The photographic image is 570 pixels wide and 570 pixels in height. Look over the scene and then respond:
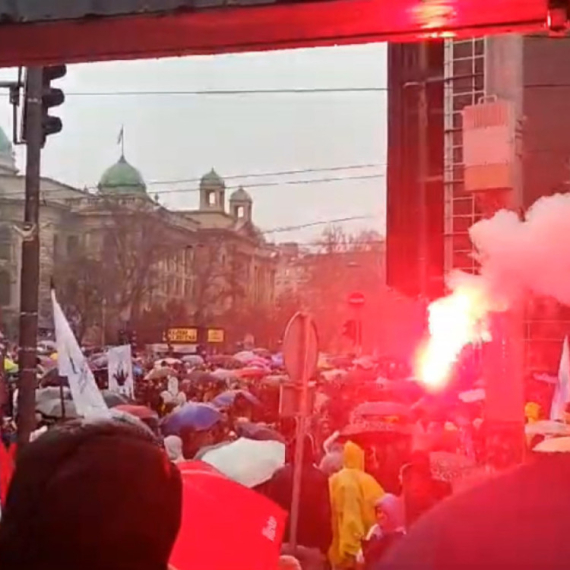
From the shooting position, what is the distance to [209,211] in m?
44.9

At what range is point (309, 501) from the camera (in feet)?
25.2

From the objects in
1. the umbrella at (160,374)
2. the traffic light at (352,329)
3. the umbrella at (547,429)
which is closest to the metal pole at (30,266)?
the umbrella at (547,429)

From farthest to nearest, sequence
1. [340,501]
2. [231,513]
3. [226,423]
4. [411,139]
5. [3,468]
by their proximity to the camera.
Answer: [411,139]
[226,423]
[340,501]
[3,468]
[231,513]

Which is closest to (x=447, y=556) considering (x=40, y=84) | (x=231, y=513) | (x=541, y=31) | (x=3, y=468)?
(x=231, y=513)

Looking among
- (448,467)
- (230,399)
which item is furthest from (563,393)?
(230,399)

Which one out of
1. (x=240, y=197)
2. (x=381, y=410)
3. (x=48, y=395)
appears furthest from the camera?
(x=240, y=197)

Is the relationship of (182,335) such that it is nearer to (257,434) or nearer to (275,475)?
(257,434)

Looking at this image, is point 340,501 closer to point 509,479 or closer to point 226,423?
point 226,423

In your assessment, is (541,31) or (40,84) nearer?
(541,31)

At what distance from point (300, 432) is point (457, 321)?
7.02 feet

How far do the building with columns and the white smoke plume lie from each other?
29011 millimetres

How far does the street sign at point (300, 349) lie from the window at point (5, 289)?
29668 mm

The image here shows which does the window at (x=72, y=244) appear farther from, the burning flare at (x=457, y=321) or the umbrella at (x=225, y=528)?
the umbrella at (x=225, y=528)

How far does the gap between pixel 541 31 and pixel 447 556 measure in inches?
99.0
